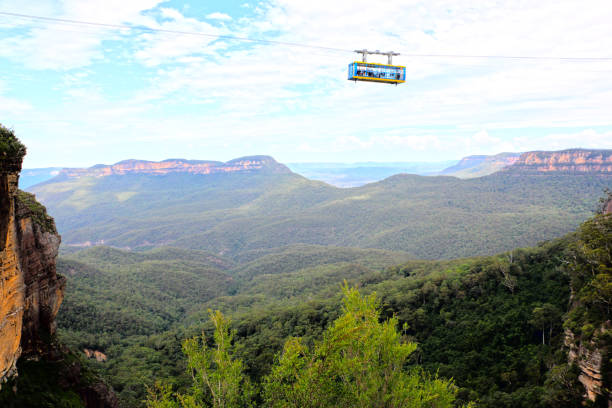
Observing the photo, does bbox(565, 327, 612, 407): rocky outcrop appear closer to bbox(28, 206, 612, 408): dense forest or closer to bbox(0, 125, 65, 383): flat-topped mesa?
bbox(28, 206, 612, 408): dense forest

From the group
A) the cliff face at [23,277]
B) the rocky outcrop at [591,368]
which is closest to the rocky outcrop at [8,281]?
the cliff face at [23,277]

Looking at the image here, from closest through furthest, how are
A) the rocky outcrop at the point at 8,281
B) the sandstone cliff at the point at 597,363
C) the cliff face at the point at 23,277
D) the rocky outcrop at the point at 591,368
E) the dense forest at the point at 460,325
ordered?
the rocky outcrop at the point at 8,281 < the cliff face at the point at 23,277 < the sandstone cliff at the point at 597,363 < the rocky outcrop at the point at 591,368 < the dense forest at the point at 460,325

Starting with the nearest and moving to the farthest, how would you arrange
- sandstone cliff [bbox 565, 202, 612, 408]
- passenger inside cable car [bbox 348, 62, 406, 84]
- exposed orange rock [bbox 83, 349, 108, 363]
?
sandstone cliff [bbox 565, 202, 612, 408], passenger inside cable car [bbox 348, 62, 406, 84], exposed orange rock [bbox 83, 349, 108, 363]

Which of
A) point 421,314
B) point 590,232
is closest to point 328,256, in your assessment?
point 421,314

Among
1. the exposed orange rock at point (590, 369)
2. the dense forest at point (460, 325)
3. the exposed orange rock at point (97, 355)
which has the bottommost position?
the exposed orange rock at point (97, 355)

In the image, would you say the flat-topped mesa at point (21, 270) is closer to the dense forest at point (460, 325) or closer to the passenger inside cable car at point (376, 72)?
the dense forest at point (460, 325)

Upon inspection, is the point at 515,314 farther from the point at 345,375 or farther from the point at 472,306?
the point at 345,375

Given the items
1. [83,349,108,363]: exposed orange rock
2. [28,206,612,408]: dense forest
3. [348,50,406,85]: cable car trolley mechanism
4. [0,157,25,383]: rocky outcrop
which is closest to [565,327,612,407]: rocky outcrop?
[28,206,612,408]: dense forest

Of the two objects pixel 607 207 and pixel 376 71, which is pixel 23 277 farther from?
pixel 607 207

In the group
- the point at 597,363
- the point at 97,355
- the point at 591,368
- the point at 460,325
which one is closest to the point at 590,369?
the point at 591,368

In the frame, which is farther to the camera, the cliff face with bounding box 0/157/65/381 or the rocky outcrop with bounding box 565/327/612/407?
the rocky outcrop with bounding box 565/327/612/407
